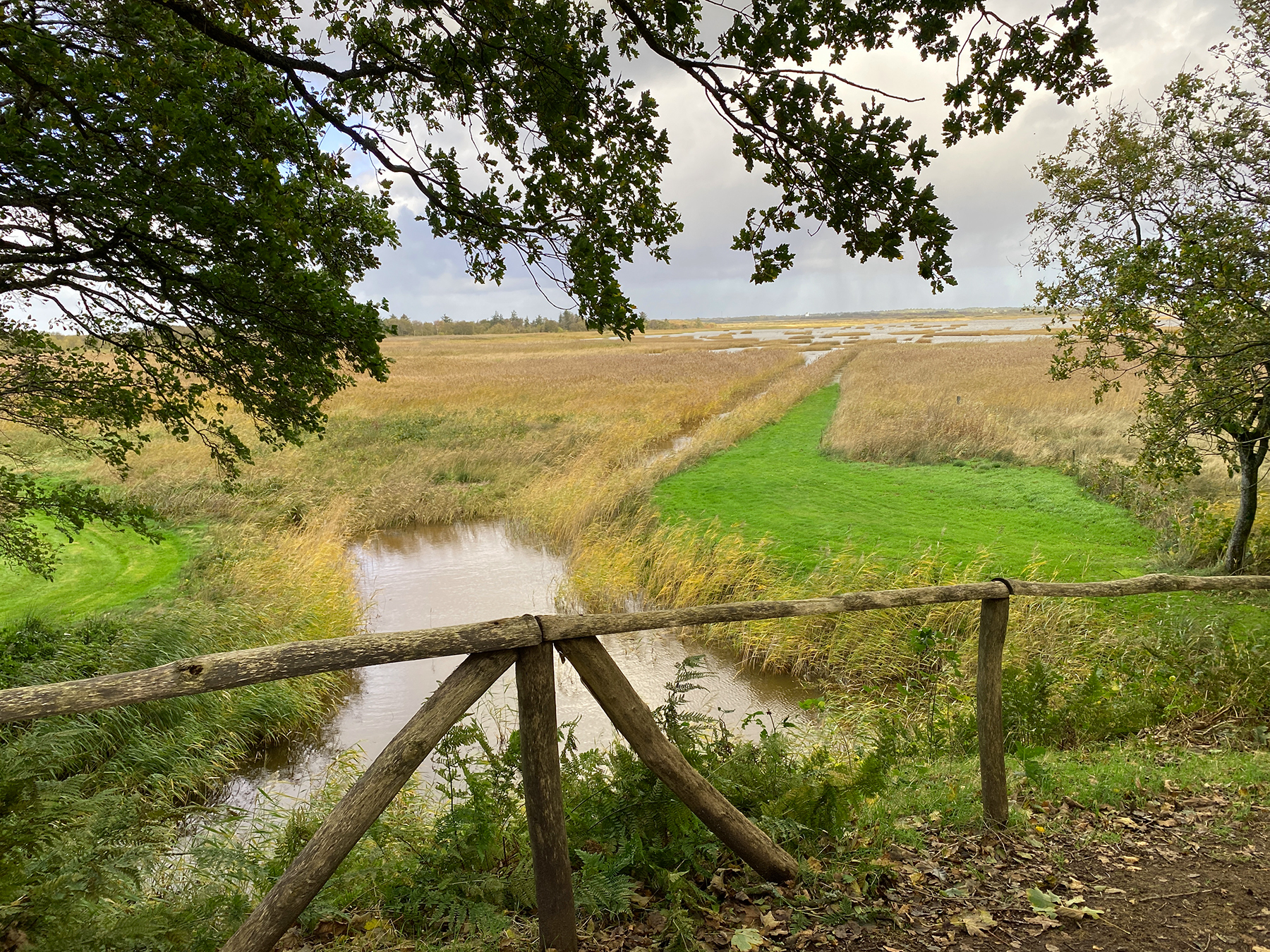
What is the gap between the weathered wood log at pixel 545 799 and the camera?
2.93m

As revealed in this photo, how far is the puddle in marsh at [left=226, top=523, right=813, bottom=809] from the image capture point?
7719 mm

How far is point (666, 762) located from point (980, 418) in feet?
72.2

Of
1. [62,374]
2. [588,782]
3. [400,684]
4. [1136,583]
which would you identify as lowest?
[400,684]

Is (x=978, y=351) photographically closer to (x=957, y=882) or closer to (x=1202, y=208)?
(x=1202, y=208)

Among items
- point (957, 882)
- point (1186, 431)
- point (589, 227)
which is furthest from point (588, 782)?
point (1186, 431)

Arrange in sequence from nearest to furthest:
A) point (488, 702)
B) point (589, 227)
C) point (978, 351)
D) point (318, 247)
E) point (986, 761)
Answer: point (986, 761), point (589, 227), point (318, 247), point (488, 702), point (978, 351)

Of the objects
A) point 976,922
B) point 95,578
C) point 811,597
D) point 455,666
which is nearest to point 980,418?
point 811,597

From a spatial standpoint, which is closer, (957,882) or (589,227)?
(957,882)

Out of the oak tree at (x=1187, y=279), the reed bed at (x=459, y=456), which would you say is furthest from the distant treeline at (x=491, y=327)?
the oak tree at (x=1187, y=279)

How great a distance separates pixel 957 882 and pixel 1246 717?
14.8 feet

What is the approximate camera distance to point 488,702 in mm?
7949

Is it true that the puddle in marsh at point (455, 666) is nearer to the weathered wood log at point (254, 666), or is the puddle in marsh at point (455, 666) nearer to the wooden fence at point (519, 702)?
the wooden fence at point (519, 702)

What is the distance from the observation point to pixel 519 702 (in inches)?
119

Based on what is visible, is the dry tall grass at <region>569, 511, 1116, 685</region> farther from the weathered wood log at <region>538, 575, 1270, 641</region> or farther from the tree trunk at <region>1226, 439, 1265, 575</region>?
the weathered wood log at <region>538, 575, 1270, 641</region>
